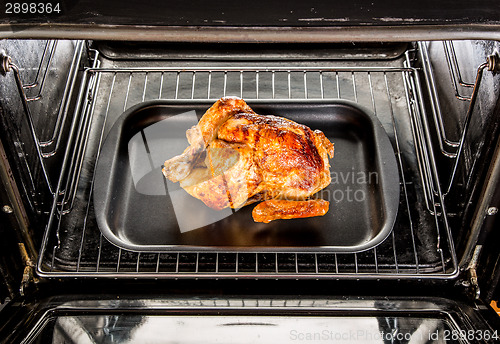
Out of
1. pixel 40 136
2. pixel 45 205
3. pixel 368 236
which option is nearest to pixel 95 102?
pixel 40 136

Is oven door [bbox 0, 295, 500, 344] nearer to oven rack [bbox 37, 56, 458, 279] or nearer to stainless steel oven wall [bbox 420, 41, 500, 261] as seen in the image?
oven rack [bbox 37, 56, 458, 279]

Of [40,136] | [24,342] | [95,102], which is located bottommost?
[24,342]

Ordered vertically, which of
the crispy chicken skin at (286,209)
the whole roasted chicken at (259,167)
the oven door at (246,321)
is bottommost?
the oven door at (246,321)

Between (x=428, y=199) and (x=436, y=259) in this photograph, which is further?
(x=428, y=199)

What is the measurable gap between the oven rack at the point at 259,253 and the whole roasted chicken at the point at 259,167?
18 centimetres

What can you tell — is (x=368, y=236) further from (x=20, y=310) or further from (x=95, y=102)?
(x=95, y=102)

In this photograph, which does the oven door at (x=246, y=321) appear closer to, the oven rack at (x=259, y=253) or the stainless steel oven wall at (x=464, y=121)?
the oven rack at (x=259, y=253)

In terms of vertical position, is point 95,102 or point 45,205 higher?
point 95,102

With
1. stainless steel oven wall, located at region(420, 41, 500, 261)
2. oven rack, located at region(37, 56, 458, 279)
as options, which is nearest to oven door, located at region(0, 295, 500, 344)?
oven rack, located at region(37, 56, 458, 279)

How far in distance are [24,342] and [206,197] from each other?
675 mm

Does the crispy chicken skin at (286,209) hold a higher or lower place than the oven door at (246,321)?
higher

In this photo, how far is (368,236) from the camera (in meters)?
1.62

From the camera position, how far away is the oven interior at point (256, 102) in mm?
1452

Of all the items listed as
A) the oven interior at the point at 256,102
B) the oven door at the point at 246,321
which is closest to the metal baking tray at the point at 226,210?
the oven interior at the point at 256,102
